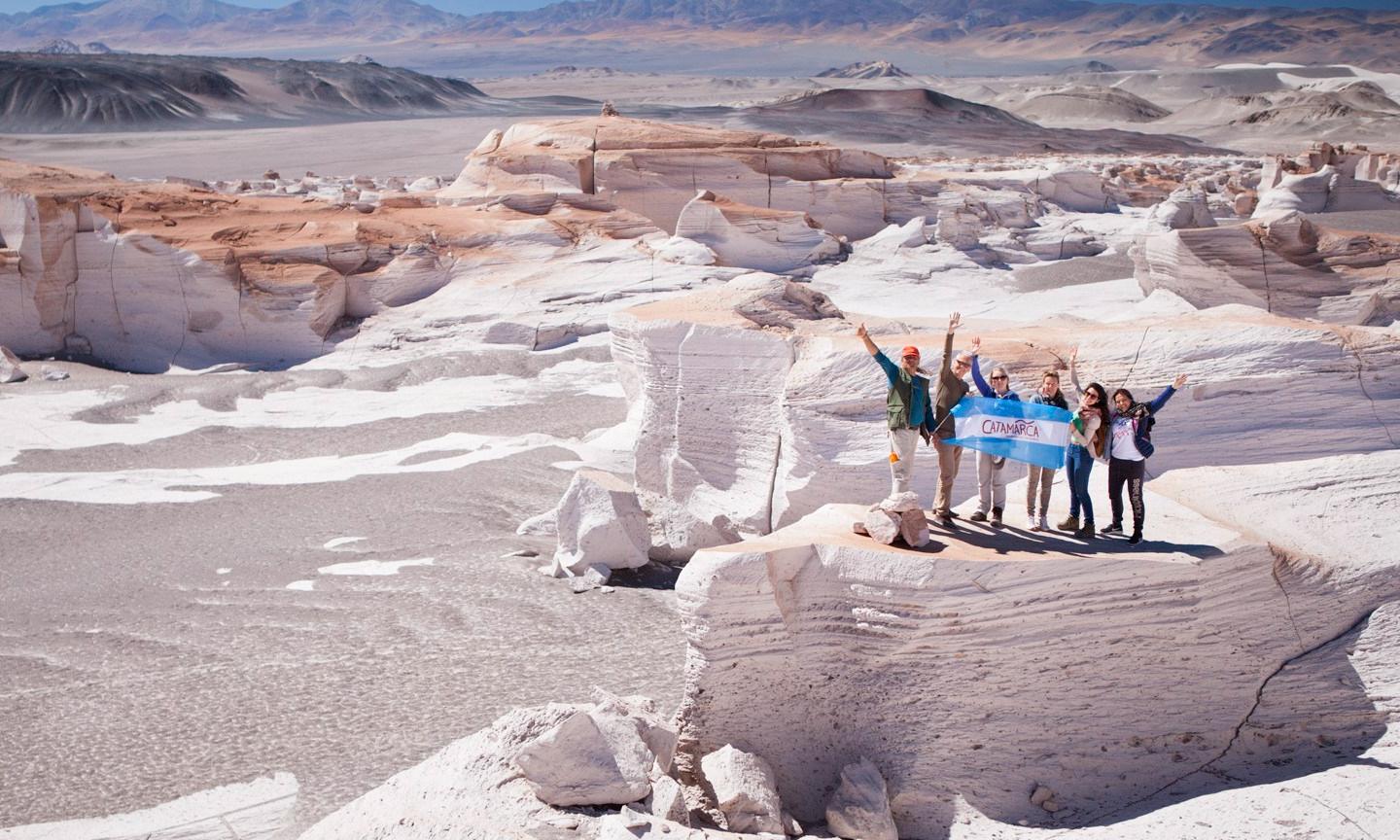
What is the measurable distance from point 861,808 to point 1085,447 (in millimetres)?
1987

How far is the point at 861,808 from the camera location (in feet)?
15.4

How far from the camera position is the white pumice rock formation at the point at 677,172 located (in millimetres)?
18750

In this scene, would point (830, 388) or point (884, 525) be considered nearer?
point (884, 525)

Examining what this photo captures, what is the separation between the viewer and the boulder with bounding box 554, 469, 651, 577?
756 cm

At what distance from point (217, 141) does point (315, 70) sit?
26897mm

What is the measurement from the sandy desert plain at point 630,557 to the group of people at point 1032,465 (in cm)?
16

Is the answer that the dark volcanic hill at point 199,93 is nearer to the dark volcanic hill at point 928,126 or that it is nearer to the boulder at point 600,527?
the dark volcanic hill at point 928,126

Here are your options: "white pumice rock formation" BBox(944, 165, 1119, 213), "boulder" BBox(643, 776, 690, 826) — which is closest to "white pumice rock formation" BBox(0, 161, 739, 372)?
"boulder" BBox(643, 776, 690, 826)

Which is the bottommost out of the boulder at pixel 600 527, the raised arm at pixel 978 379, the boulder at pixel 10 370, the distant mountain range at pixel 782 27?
the boulder at pixel 10 370

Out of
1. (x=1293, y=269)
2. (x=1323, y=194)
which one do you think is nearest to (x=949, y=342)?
(x=1293, y=269)

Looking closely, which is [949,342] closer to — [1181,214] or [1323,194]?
[1181,214]

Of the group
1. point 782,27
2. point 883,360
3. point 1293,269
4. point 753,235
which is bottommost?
point 753,235

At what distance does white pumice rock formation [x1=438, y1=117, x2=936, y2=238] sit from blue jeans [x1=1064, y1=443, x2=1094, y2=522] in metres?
13.4

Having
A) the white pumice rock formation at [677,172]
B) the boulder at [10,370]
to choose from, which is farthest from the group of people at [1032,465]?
the white pumice rock formation at [677,172]
